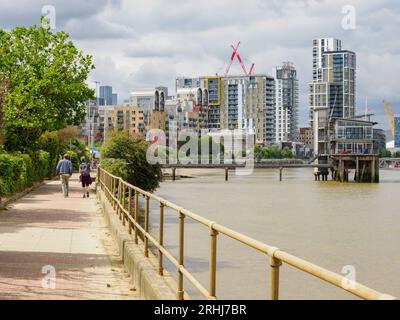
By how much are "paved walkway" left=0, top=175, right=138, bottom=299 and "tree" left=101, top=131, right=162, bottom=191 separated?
16.1 meters

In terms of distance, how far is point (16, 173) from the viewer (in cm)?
2561

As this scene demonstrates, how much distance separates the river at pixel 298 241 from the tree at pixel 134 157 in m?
4.76

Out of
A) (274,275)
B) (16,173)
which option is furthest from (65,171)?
(274,275)

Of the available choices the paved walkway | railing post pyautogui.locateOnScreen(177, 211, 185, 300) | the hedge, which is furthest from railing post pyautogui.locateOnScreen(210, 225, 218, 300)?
the hedge

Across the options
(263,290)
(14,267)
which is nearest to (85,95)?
(263,290)

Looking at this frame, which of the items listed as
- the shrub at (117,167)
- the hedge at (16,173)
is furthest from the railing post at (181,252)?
the shrub at (117,167)

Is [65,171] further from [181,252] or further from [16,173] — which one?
[181,252]

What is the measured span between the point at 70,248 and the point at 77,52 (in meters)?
22.9

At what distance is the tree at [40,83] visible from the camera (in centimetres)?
3209

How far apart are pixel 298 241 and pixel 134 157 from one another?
38.7 feet

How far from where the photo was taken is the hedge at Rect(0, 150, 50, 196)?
893 inches

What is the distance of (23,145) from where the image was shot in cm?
3472
